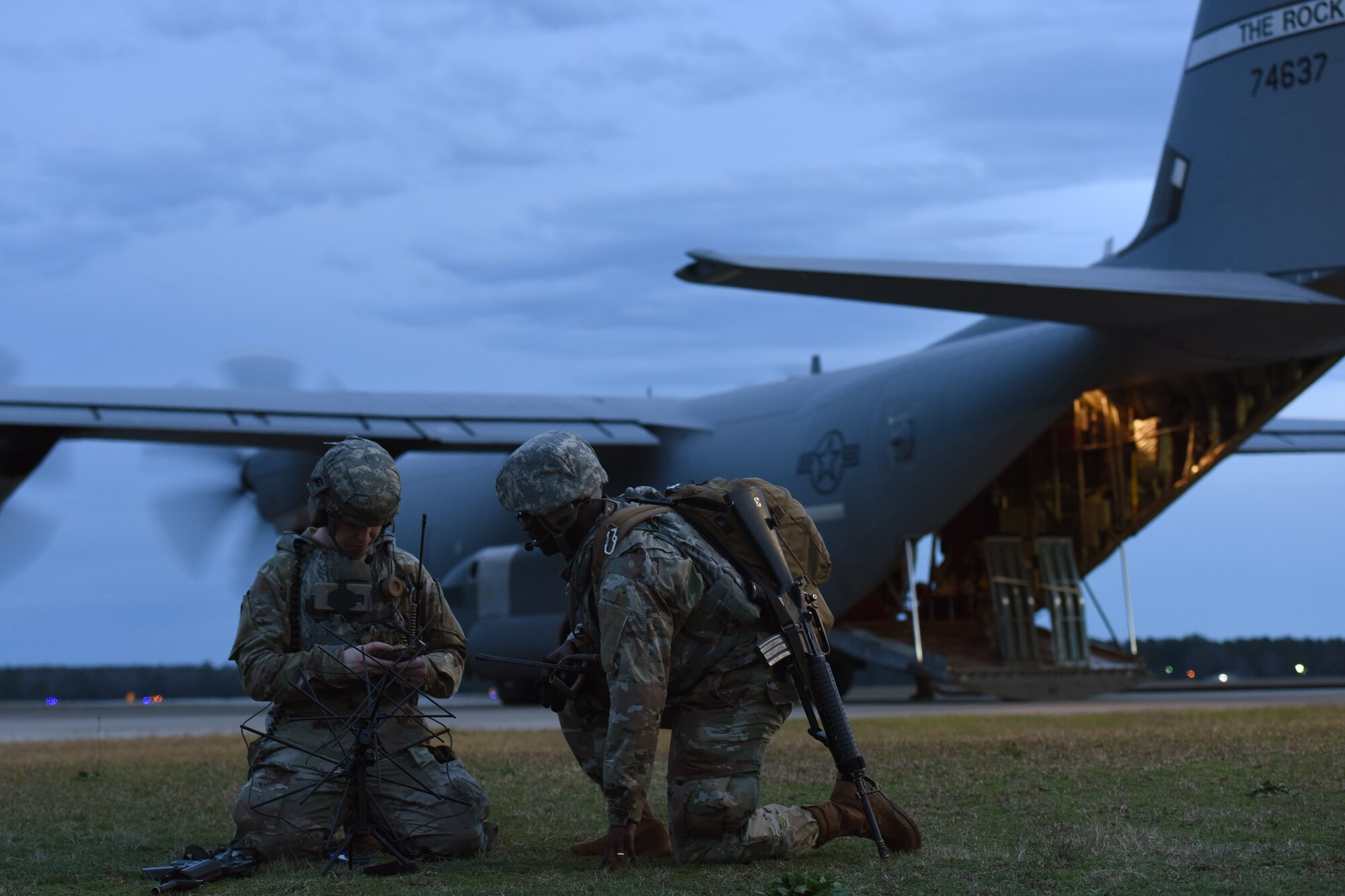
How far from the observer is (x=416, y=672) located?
6219 millimetres

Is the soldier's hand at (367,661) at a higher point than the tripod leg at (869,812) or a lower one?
higher

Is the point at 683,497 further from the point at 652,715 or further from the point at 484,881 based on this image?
the point at 484,881

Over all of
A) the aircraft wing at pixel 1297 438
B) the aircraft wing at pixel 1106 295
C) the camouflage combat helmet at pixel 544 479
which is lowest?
the camouflage combat helmet at pixel 544 479

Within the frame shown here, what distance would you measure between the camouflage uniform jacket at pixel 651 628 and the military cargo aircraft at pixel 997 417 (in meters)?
7.61

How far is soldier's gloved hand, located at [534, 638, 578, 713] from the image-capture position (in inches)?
244

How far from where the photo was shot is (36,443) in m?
20.6

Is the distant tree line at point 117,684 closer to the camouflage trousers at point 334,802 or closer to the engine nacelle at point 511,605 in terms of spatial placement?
the engine nacelle at point 511,605

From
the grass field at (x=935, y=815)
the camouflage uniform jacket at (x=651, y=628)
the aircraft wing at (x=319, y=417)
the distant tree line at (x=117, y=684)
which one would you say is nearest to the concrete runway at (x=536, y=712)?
the grass field at (x=935, y=815)

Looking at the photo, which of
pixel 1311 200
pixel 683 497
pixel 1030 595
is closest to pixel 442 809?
pixel 683 497

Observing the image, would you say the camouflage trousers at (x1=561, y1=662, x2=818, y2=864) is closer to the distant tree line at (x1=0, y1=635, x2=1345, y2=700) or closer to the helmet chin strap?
the helmet chin strap

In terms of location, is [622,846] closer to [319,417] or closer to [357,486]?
[357,486]

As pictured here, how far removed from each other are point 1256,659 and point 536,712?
76.2 feet

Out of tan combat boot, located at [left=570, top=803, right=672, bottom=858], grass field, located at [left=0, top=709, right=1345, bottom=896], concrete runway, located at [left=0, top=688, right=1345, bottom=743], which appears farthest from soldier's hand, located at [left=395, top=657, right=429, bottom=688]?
concrete runway, located at [left=0, top=688, right=1345, bottom=743]

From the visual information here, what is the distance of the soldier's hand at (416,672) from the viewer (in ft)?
20.3
